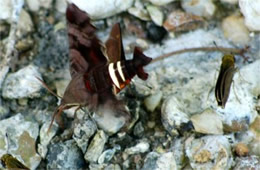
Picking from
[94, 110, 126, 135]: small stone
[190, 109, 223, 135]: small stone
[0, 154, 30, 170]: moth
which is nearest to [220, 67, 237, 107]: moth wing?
[190, 109, 223, 135]: small stone

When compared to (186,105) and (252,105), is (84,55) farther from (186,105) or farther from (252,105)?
(252,105)

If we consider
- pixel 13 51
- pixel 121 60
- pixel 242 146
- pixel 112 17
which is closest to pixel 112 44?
pixel 121 60

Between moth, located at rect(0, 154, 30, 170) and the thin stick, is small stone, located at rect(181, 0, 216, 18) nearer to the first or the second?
the thin stick

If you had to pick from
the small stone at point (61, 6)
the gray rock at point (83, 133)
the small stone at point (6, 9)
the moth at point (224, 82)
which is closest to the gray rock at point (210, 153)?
the moth at point (224, 82)

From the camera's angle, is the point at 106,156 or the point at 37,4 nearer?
the point at 106,156

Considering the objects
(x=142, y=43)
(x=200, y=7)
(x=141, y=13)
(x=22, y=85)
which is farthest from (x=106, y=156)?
(x=200, y=7)

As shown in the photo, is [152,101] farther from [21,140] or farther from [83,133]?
[21,140]
